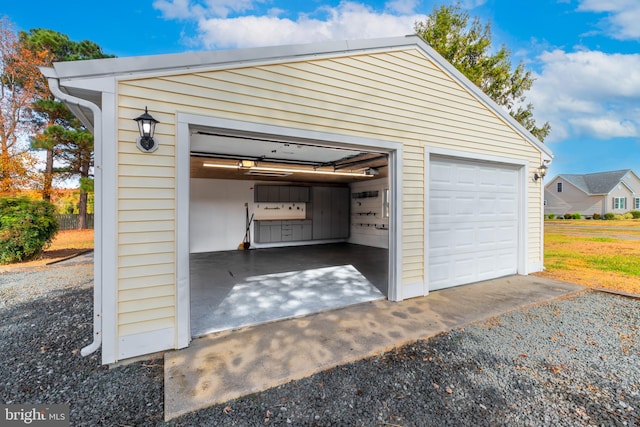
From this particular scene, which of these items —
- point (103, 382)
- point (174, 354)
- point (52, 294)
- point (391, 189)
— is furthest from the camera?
point (52, 294)

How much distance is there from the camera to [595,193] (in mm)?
22859

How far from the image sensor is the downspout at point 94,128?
210 cm

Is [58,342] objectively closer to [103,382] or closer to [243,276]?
[103,382]

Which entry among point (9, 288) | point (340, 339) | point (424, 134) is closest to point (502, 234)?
point (424, 134)

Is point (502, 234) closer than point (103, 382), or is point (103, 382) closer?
point (103, 382)

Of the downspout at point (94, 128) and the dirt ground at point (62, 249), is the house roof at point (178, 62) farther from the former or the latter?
the dirt ground at point (62, 249)

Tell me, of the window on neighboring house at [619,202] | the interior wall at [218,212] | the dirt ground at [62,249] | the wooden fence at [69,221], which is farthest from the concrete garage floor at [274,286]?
the window on neighboring house at [619,202]

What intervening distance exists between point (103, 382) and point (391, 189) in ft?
11.5

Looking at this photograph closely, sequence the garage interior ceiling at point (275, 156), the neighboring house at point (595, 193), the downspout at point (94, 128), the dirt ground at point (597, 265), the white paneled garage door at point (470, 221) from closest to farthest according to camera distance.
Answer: the downspout at point (94, 128)
the garage interior ceiling at point (275, 156)
the white paneled garage door at point (470, 221)
the dirt ground at point (597, 265)
the neighboring house at point (595, 193)

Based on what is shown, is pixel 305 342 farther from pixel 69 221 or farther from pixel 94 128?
pixel 69 221

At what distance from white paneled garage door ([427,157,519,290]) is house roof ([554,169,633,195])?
1065 inches

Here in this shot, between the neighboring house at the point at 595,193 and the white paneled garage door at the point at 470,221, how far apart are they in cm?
2690

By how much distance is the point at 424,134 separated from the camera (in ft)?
Result: 12.8

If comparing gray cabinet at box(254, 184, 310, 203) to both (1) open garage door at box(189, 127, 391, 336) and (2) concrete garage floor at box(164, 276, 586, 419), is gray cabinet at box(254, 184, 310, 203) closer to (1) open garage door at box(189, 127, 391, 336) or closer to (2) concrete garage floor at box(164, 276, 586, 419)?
(1) open garage door at box(189, 127, 391, 336)
